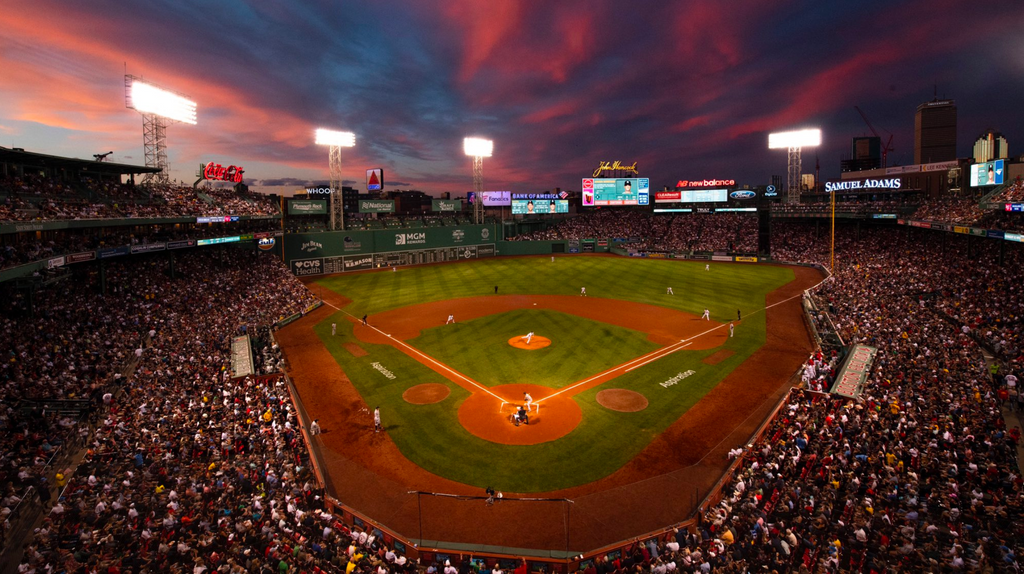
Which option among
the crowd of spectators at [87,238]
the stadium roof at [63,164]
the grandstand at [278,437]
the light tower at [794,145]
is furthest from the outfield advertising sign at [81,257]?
the light tower at [794,145]

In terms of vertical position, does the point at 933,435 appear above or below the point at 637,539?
above

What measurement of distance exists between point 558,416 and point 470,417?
3.75 metres

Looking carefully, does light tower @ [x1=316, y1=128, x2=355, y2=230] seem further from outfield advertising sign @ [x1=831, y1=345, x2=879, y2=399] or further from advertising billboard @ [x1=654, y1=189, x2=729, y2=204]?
outfield advertising sign @ [x1=831, y1=345, x2=879, y2=399]

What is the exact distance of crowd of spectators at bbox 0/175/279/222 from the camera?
2581 centimetres

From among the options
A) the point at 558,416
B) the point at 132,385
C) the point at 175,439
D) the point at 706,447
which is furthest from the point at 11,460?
the point at 706,447

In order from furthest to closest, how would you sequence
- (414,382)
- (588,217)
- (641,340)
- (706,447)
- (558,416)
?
(588,217) < (641,340) < (414,382) < (558,416) < (706,447)

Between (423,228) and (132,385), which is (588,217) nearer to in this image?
(423,228)

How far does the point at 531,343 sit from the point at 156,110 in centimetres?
3363

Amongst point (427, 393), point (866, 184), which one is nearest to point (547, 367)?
point (427, 393)

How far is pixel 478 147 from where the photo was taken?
69875 mm

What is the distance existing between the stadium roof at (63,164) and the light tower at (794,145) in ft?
238

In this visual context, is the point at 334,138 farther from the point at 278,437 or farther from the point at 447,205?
the point at 278,437

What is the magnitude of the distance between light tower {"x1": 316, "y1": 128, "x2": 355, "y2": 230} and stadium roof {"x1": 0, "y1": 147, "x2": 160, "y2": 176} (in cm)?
1868

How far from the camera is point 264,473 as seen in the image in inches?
604
